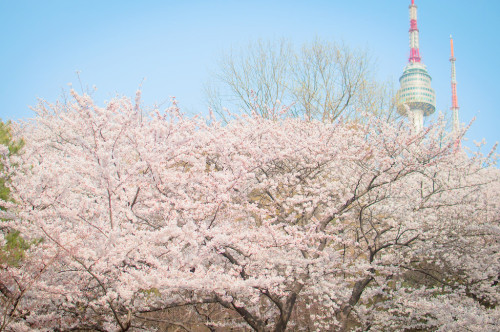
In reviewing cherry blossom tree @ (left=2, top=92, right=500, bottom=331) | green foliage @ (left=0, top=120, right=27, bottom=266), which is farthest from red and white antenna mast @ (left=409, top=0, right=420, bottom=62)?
green foliage @ (left=0, top=120, right=27, bottom=266)

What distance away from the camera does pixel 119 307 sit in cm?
486

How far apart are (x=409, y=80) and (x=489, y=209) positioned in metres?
128

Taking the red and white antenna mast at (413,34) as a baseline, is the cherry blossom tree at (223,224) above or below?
below

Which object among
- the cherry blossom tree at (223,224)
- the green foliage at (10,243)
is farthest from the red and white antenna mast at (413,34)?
the green foliage at (10,243)

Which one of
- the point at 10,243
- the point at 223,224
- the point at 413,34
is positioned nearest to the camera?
the point at 10,243

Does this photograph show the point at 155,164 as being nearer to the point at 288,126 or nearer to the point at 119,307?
the point at 119,307

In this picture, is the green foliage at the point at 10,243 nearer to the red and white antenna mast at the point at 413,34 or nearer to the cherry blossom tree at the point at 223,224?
the cherry blossom tree at the point at 223,224

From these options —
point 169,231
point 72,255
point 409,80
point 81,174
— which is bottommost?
point 72,255

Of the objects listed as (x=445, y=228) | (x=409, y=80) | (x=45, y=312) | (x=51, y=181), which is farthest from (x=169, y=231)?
(x=409, y=80)

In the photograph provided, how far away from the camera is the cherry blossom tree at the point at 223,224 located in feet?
14.6

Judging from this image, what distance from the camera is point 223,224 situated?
18.8 ft

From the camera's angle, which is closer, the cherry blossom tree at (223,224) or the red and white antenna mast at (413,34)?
the cherry blossom tree at (223,224)

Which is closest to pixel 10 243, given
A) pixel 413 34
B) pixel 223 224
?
pixel 223 224

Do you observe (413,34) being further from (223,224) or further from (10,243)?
(10,243)
